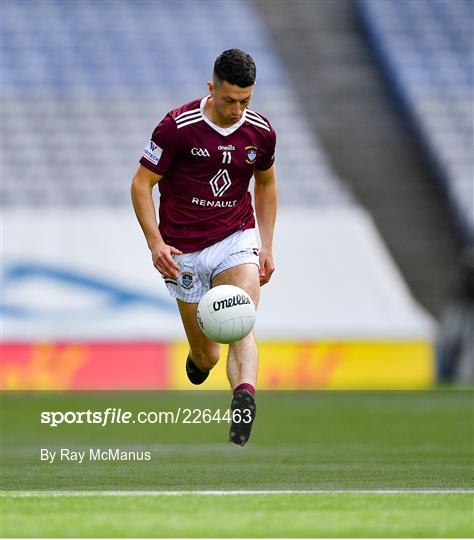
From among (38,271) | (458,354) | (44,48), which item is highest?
(44,48)

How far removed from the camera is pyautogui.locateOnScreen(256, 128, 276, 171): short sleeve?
7.65 m

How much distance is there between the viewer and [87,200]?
18562mm

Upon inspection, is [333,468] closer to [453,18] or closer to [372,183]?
[372,183]

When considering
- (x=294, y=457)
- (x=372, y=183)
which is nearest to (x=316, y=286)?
(x=372, y=183)

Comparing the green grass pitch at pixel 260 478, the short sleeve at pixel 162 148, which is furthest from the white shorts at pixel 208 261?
the green grass pitch at pixel 260 478

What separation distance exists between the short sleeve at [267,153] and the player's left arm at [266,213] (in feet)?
0.25

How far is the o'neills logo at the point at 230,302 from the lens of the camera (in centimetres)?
729

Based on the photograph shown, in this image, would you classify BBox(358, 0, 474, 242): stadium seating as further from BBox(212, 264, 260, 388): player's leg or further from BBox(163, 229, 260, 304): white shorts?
BBox(212, 264, 260, 388): player's leg

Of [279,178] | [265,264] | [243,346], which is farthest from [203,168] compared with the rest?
[279,178]

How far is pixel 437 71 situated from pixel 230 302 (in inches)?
576

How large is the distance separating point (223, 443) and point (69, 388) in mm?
6525

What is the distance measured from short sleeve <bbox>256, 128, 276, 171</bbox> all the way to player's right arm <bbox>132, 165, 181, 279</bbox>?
62 cm

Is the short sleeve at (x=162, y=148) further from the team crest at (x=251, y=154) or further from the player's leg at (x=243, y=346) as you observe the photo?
the player's leg at (x=243, y=346)

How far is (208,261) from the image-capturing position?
308 inches
